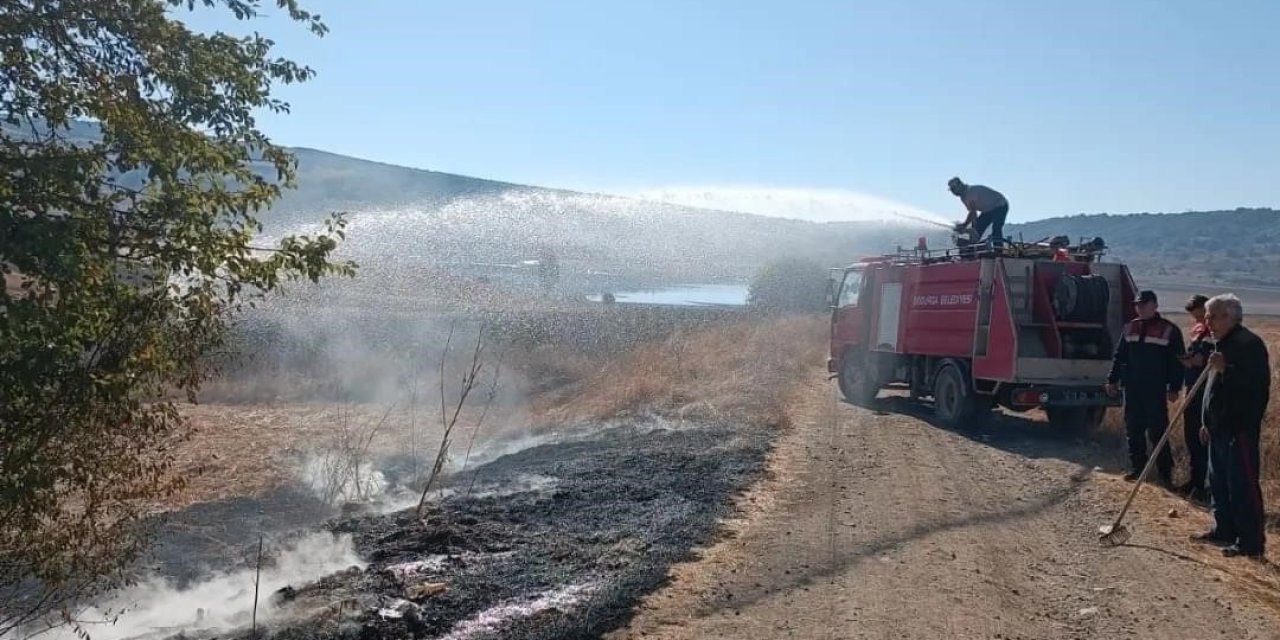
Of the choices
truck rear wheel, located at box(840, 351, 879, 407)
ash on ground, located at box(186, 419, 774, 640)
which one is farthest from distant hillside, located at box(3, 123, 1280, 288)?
ash on ground, located at box(186, 419, 774, 640)

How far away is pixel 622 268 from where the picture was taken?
5484cm

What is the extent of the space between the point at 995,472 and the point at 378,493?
7443 mm

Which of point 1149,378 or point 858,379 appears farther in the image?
point 858,379

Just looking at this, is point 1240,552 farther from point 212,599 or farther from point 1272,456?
point 212,599

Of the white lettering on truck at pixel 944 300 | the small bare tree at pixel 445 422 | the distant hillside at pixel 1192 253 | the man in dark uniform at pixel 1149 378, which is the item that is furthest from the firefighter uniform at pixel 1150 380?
the distant hillside at pixel 1192 253

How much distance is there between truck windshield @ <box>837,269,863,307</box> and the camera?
1942cm

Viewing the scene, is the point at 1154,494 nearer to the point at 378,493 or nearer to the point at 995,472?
the point at 995,472

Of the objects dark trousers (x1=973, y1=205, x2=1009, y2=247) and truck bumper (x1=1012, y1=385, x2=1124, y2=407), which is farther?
dark trousers (x1=973, y1=205, x2=1009, y2=247)

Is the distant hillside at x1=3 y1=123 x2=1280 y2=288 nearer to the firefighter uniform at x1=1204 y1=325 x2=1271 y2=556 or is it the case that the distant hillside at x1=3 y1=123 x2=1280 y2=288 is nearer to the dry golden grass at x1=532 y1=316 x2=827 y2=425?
the dry golden grass at x1=532 y1=316 x2=827 y2=425

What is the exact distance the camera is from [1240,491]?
7.77m

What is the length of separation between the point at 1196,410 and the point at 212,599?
8.97m

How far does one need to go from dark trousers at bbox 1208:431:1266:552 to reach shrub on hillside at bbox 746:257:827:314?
1604 inches

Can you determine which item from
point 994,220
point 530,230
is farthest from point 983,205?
point 530,230

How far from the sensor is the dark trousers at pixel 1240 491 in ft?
25.3
